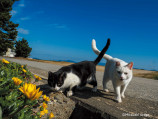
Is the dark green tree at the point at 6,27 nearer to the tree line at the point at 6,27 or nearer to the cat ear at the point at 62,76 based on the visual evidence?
the tree line at the point at 6,27

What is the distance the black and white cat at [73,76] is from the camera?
3.00 m

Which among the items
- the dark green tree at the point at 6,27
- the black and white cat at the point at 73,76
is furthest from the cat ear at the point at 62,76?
the dark green tree at the point at 6,27

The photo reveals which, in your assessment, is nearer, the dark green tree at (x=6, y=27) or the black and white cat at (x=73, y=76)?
the black and white cat at (x=73, y=76)

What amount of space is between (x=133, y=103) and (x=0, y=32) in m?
21.4

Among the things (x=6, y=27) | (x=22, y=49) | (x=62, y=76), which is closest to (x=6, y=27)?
(x=6, y=27)

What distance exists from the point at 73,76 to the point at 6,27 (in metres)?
20.1

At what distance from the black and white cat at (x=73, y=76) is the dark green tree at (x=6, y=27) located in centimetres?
1880

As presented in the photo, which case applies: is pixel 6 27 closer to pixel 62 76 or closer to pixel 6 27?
pixel 6 27

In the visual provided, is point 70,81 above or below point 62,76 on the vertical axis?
below

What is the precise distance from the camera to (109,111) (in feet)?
6.81

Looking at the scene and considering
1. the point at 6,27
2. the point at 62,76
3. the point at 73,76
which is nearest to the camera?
the point at 62,76

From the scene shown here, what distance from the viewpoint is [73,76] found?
10.5 feet

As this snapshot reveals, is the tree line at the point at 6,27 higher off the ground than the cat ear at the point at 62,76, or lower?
higher

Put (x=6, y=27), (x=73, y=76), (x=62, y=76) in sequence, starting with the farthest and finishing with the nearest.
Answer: (x=6, y=27)
(x=73, y=76)
(x=62, y=76)
